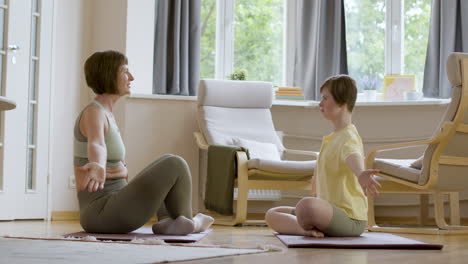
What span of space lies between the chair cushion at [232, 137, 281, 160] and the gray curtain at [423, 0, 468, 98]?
1380 millimetres

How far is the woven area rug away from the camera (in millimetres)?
1731

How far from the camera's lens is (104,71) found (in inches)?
111

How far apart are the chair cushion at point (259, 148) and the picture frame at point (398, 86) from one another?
121 cm

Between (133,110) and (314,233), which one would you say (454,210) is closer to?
(314,233)

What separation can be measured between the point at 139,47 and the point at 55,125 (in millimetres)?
826

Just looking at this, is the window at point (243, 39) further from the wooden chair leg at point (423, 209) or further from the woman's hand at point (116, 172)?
the woman's hand at point (116, 172)

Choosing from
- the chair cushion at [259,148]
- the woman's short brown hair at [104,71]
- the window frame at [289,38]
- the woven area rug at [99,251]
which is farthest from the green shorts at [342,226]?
the window frame at [289,38]

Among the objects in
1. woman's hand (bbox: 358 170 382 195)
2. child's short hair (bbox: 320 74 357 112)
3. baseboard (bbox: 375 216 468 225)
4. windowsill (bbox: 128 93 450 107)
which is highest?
windowsill (bbox: 128 93 450 107)

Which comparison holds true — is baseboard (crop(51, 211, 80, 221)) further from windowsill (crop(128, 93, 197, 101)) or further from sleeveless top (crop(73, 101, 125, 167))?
sleeveless top (crop(73, 101, 125, 167))

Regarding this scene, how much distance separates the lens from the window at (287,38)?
5852 mm

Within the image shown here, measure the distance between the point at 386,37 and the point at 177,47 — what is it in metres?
1.74

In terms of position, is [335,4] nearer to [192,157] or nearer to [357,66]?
[357,66]

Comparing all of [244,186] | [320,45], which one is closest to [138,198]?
[244,186]

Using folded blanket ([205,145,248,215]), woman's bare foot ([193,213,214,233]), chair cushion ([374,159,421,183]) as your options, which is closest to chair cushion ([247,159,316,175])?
folded blanket ([205,145,248,215])
